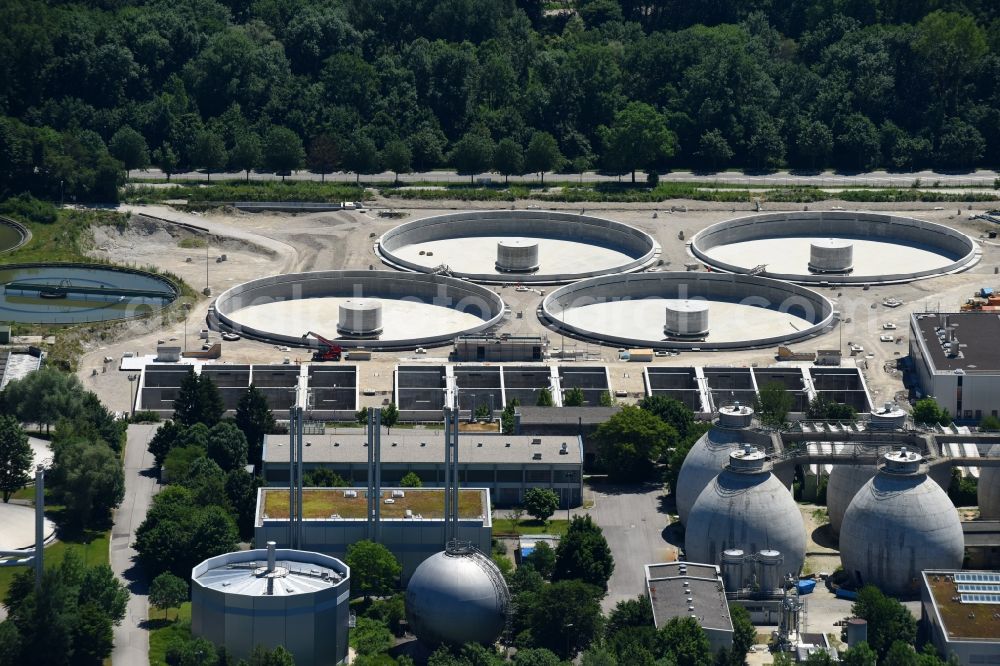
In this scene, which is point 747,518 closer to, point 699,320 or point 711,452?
point 711,452

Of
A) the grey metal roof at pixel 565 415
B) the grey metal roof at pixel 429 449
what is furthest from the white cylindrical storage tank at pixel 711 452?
the grey metal roof at pixel 565 415

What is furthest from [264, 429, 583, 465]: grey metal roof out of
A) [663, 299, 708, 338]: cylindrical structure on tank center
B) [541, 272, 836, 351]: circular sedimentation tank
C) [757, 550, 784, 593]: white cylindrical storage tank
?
[663, 299, 708, 338]: cylindrical structure on tank center

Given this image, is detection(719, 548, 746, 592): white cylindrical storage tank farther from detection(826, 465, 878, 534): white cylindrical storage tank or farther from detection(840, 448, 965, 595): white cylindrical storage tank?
detection(826, 465, 878, 534): white cylindrical storage tank

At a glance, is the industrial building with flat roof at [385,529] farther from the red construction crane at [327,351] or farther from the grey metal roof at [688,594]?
the red construction crane at [327,351]

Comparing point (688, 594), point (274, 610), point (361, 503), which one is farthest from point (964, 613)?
point (274, 610)

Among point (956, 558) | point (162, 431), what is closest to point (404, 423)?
point (162, 431)
